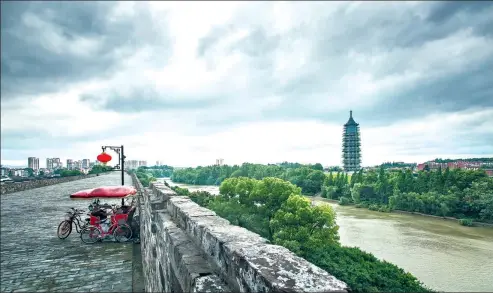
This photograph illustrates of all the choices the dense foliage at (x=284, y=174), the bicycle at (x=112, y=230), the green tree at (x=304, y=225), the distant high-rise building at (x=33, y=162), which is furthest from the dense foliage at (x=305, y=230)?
the distant high-rise building at (x=33, y=162)

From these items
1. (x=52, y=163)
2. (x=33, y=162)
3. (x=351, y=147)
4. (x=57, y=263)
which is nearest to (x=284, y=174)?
(x=57, y=263)

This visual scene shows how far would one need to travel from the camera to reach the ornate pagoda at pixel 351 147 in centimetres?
10272

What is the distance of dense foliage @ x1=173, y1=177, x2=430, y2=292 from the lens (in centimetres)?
1421

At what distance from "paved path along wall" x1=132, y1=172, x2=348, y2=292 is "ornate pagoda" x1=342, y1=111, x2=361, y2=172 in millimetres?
105348

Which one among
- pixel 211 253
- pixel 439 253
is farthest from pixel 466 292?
pixel 211 253

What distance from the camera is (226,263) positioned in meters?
2.20

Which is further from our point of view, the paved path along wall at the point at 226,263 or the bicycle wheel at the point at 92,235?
the bicycle wheel at the point at 92,235

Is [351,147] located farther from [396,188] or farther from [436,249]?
[436,249]

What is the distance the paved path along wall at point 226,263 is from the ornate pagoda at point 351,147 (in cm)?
10535

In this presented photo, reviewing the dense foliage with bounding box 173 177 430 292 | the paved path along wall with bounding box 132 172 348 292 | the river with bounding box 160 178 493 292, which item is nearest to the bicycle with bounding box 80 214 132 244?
the paved path along wall with bounding box 132 172 348 292

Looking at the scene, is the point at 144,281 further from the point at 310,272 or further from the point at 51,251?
the point at 310,272

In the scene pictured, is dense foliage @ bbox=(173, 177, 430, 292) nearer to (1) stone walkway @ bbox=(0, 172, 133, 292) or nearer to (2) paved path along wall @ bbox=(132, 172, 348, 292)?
(1) stone walkway @ bbox=(0, 172, 133, 292)

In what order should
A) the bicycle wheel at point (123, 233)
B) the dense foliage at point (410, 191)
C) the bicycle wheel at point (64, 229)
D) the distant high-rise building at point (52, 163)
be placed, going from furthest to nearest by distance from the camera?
the distant high-rise building at point (52, 163) → the dense foliage at point (410, 191) → the bicycle wheel at point (64, 229) → the bicycle wheel at point (123, 233)

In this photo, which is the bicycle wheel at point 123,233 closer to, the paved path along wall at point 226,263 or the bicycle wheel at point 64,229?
the bicycle wheel at point 64,229
